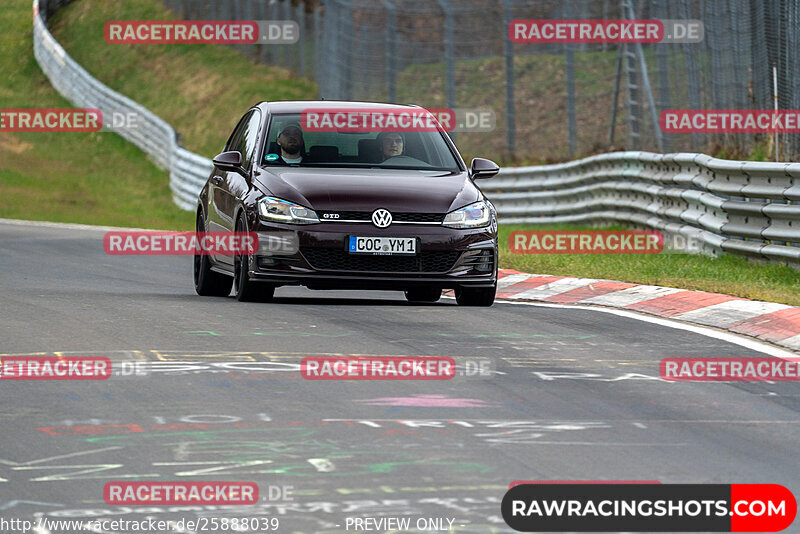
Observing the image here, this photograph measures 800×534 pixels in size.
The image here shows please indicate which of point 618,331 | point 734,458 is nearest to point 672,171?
point 618,331

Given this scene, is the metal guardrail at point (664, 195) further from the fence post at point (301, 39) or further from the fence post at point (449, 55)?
the fence post at point (301, 39)

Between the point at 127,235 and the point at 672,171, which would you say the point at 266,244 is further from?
the point at 127,235

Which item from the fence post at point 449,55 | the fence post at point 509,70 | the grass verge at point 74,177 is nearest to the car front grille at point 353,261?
the fence post at point 509,70

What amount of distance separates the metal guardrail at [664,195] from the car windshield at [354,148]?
11.1 ft

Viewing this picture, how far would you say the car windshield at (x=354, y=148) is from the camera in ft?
42.9

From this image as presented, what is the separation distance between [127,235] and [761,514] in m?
19.5

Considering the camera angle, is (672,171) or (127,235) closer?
(672,171)

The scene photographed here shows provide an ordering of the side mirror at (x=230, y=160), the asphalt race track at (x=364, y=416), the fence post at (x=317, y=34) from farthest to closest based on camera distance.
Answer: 1. the fence post at (x=317, y=34)
2. the side mirror at (x=230, y=160)
3. the asphalt race track at (x=364, y=416)

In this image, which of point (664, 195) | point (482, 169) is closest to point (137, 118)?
point (664, 195)

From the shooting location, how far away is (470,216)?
12.4 m

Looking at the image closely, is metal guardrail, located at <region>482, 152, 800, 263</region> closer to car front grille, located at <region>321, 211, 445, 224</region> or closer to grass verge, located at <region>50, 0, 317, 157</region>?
Result: car front grille, located at <region>321, 211, 445, 224</region>

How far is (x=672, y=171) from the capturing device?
19016 millimetres

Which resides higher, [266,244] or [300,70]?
[300,70]

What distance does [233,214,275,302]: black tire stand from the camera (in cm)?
1246
